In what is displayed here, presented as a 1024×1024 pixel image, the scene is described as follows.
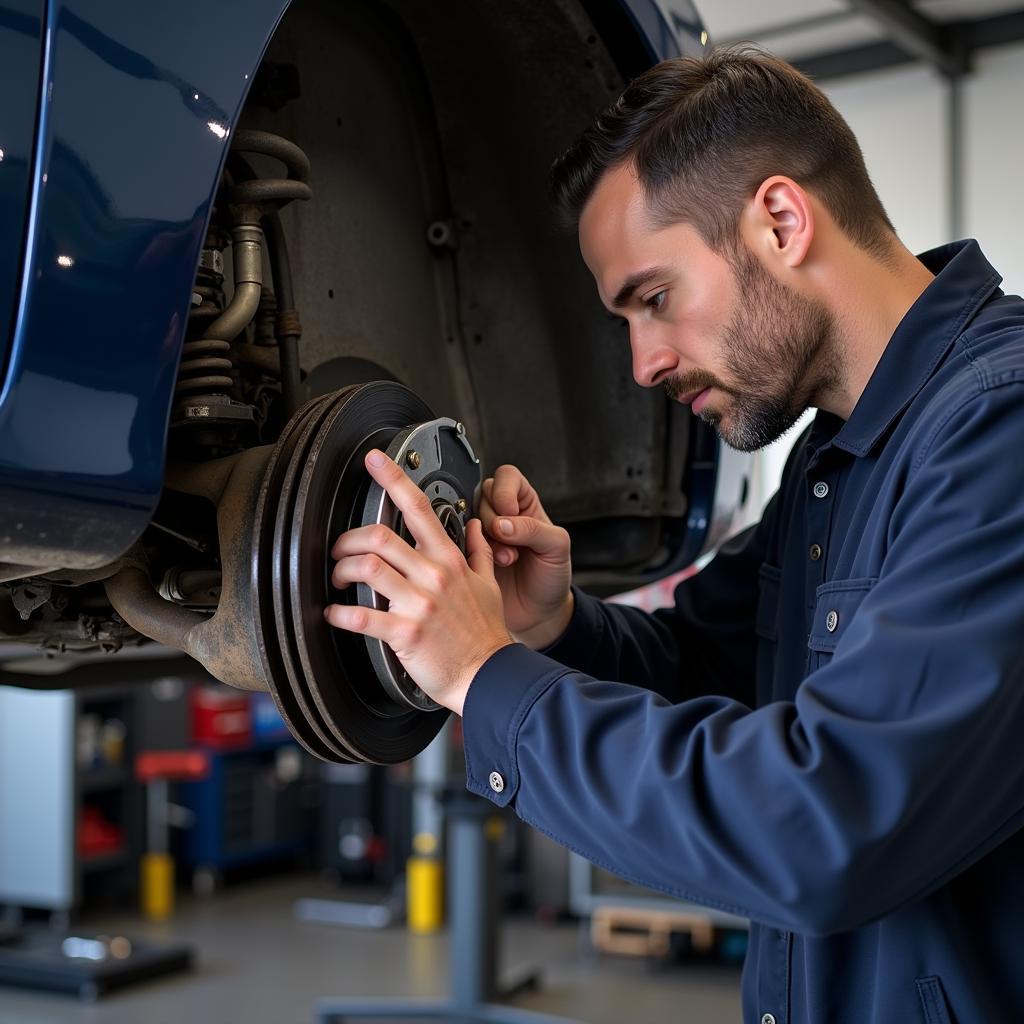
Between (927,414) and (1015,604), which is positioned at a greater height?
(927,414)

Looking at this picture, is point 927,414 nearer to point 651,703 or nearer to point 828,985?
point 651,703

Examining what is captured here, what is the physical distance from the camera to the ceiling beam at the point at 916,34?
493cm

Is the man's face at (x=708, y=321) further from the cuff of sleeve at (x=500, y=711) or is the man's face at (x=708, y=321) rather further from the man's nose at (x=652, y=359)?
the cuff of sleeve at (x=500, y=711)

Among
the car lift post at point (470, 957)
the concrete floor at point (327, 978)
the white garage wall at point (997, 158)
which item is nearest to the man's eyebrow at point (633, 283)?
the car lift post at point (470, 957)

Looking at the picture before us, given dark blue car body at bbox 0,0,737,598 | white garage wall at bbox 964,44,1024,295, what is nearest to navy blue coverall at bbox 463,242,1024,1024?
dark blue car body at bbox 0,0,737,598

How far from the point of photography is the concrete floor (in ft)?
13.1

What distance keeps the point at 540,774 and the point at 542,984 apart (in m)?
3.77

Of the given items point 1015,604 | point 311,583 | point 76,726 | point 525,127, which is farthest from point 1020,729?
point 76,726

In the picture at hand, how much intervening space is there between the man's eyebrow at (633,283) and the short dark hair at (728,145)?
47 mm

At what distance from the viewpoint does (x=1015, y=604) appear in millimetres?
836

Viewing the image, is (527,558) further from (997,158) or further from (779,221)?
(997,158)

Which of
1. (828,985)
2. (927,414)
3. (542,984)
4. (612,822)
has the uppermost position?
(927,414)

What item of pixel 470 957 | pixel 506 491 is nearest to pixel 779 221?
pixel 506 491

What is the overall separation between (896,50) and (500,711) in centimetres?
534
